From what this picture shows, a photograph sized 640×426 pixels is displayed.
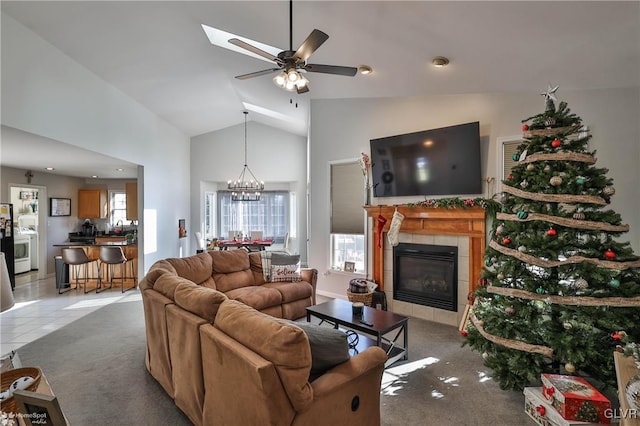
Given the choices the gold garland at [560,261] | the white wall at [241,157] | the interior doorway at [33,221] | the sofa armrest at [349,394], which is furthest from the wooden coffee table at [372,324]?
the interior doorway at [33,221]

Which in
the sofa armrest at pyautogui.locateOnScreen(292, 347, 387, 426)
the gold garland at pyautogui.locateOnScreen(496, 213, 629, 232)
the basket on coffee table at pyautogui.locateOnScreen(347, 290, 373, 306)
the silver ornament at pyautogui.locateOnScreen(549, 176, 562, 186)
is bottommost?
the basket on coffee table at pyautogui.locateOnScreen(347, 290, 373, 306)

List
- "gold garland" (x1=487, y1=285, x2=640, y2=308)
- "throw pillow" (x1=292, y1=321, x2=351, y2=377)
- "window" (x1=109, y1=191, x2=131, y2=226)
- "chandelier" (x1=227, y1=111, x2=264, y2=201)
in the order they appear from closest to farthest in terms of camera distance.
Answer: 1. "throw pillow" (x1=292, y1=321, x2=351, y2=377)
2. "gold garland" (x1=487, y1=285, x2=640, y2=308)
3. "chandelier" (x1=227, y1=111, x2=264, y2=201)
4. "window" (x1=109, y1=191, x2=131, y2=226)

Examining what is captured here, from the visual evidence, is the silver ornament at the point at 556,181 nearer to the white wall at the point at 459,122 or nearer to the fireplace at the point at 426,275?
the white wall at the point at 459,122

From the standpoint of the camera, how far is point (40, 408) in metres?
0.96

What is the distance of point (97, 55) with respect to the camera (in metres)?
4.06

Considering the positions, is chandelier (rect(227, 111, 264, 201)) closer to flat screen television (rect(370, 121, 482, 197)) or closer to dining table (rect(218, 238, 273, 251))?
dining table (rect(218, 238, 273, 251))

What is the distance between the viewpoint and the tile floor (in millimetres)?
3812

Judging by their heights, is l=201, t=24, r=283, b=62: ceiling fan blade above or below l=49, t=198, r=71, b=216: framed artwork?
above

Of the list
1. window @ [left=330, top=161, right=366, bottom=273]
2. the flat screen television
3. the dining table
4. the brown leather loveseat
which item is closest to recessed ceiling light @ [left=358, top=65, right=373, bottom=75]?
the flat screen television

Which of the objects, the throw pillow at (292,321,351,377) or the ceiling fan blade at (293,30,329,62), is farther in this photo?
the ceiling fan blade at (293,30,329,62)

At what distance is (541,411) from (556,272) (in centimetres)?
97

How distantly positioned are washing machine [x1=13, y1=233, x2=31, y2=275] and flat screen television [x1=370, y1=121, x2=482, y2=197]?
7.82m

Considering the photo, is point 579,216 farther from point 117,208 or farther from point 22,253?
point 22,253

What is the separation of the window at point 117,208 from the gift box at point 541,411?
922 centimetres
